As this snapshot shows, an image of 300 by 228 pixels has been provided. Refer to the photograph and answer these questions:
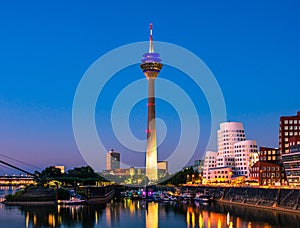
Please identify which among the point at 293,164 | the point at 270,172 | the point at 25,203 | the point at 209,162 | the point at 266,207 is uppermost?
the point at 209,162

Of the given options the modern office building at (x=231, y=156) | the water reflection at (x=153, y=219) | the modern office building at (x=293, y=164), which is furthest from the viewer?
the modern office building at (x=231, y=156)

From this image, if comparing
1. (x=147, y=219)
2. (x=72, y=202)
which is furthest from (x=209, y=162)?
(x=147, y=219)

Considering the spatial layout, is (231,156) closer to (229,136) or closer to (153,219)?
(229,136)

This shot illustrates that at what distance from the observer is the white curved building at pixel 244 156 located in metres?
173

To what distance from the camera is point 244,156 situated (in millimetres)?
176250

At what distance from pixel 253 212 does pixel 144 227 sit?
927 inches

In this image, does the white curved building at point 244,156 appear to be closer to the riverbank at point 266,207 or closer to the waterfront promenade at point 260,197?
the waterfront promenade at point 260,197

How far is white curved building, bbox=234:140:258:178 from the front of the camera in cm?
17338

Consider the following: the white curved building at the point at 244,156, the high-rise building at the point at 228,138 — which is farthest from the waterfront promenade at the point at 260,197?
the high-rise building at the point at 228,138

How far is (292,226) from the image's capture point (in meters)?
69.4

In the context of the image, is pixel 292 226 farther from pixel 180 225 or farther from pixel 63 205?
pixel 63 205

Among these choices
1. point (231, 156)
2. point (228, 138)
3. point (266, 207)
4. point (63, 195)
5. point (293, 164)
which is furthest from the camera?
point (228, 138)

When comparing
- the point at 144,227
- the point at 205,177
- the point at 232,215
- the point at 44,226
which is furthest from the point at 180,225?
the point at 205,177

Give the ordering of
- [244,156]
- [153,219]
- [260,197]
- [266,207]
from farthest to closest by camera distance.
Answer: [244,156] → [260,197] → [266,207] → [153,219]
